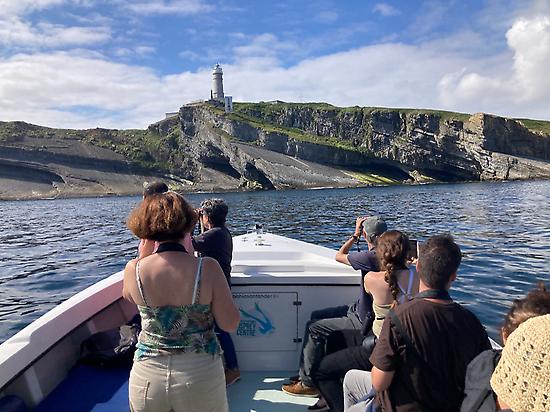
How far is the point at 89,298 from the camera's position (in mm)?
4547

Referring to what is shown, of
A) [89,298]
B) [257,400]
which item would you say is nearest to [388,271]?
[257,400]

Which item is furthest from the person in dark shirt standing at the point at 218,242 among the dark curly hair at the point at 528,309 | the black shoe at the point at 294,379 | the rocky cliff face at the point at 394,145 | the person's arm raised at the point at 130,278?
the rocky cliff face at the point at 394,145

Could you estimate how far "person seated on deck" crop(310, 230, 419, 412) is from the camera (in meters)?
3.34

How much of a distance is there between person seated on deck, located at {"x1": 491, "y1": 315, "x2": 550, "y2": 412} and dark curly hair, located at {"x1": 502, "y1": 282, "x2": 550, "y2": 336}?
691 millimetres

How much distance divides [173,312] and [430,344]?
4.50 feet

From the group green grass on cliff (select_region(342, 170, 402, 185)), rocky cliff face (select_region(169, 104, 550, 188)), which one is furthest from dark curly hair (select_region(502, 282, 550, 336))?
green grass on cliff (select_region(342, 170, 402, 185))

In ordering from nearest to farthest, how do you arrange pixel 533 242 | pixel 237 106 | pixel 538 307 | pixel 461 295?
pixel 538 307 < pixel 461 295 < pixel 533 242 < pixel 237 106

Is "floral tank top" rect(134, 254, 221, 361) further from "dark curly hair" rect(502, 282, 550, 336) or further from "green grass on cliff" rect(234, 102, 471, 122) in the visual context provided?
"green grass on cliff" rect(234, 102, 471, 122)

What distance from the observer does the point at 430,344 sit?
2393 millimetres

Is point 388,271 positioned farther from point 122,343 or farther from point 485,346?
point 122,343

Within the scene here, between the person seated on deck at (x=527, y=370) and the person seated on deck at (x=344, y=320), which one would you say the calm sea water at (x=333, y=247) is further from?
the person seated on deck at (x=527, y=370)

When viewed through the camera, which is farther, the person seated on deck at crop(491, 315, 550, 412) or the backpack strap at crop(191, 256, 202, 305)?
the backpack strap at crop(191, 256, 202, 305)

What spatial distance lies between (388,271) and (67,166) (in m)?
138

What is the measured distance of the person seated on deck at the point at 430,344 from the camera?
2396 millimetres
